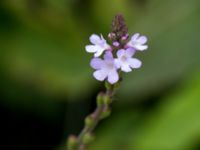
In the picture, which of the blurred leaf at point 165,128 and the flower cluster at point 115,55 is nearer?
the flower cluster at point 115,55

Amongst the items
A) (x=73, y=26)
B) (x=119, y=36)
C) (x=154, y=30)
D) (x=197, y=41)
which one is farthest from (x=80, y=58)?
(x=119, y=36)

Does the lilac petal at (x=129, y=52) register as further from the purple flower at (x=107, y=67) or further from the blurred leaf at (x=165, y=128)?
the blurred leaf at (x=165, y=128)

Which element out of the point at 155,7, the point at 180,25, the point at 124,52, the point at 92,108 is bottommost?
the point at 124,52

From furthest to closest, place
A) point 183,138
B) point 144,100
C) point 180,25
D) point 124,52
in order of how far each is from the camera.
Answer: point 180,25
point 144,100
point 183,138
point 124,52

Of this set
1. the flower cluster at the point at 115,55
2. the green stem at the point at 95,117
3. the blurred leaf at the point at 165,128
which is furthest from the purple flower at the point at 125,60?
the blurred leaf at the point at 165,128

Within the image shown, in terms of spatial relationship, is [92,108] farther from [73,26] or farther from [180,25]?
[180,25]

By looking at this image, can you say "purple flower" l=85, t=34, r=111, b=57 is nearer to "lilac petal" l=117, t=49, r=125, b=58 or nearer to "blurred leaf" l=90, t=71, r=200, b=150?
"lilac petal" l=117, t=49, r=125, b=58

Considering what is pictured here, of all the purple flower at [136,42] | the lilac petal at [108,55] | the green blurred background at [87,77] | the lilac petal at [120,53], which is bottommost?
the lilac petal at [120,53]

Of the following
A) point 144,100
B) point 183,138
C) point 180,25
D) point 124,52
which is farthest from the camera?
point 180,25
